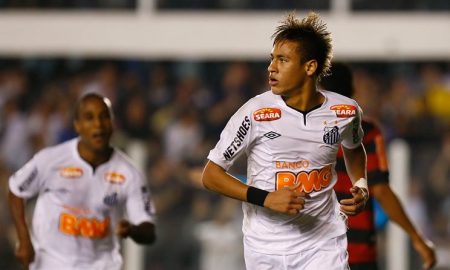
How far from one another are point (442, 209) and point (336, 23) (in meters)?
3.99

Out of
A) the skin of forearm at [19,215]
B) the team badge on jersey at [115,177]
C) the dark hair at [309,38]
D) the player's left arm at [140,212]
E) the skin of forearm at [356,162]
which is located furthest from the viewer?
the team badge on jersey at [115,177]

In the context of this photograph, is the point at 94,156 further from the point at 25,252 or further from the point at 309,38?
Result: the point at 309,38

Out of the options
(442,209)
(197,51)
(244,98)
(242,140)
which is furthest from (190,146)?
(242,140)

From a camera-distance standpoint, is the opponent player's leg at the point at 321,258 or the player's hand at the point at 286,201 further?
the opponent player's leg at the point at 321,258

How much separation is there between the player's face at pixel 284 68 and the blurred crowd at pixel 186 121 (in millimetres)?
5876

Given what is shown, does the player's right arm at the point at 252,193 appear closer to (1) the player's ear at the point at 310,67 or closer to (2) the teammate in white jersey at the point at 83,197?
(1) the player's ear at the point at 310,67

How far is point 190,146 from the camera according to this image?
1350cm

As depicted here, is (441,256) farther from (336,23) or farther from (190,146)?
(336,23)

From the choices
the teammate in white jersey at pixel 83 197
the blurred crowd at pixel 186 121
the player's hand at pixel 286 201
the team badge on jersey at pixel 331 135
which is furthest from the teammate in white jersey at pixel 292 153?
the blurred crowd at pixel 186 121

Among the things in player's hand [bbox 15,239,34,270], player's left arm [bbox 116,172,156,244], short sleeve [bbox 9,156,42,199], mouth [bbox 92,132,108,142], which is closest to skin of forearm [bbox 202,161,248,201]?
player's left arm [bbox 116,172,156,244]

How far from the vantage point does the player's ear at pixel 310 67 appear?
628 centimetres

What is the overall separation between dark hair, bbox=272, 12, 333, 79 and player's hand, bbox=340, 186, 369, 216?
70 centimetres

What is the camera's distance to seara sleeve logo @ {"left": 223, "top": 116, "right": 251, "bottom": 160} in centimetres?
616

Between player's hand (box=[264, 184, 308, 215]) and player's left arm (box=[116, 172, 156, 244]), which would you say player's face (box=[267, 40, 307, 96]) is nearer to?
player's hand (box=[264, 184, 308, 215])
